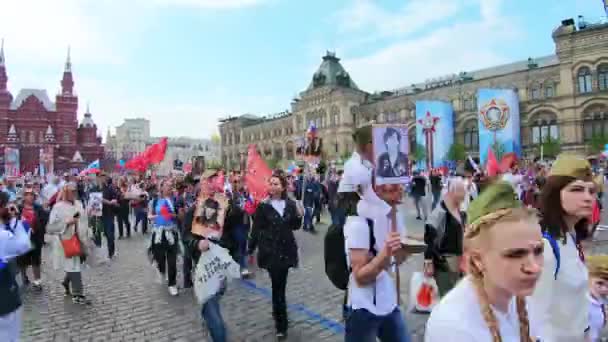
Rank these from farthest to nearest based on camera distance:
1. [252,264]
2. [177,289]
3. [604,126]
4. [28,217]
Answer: [604,126]
[252,264]
[28,217]
[177,289]

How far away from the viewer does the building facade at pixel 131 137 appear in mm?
129875

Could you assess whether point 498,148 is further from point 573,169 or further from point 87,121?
point 87,121

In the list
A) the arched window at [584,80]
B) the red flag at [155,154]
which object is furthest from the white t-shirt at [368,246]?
the arched window at [584,80]

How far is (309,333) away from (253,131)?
69366 millimetres

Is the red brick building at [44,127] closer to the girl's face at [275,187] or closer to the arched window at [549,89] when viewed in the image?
the arched window at [549,89]

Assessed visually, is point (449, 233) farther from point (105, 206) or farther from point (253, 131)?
point (253, 131)

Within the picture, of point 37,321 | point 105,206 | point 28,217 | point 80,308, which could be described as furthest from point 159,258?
point 105,206

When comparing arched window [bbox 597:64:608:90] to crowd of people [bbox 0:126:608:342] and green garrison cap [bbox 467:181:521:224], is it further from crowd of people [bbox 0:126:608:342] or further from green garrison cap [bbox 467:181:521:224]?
green garrison cap [bbox 467:181:521:224]

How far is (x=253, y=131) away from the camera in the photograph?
72.8 m

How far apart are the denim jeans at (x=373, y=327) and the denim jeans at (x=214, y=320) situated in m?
1.60

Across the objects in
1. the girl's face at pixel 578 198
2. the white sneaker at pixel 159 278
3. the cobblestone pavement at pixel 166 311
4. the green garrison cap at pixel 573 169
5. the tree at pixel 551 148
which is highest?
the tree at pixel 551 148

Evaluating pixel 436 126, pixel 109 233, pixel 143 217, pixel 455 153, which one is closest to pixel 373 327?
pixel 109 233

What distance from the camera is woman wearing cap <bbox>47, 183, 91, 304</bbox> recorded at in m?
5.96

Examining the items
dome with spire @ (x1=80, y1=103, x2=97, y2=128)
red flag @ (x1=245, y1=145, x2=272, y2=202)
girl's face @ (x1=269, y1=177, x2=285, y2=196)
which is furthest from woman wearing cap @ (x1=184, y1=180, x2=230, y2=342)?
dome with spire @ (x1=80, y1=103, x2=97, y2=128)
